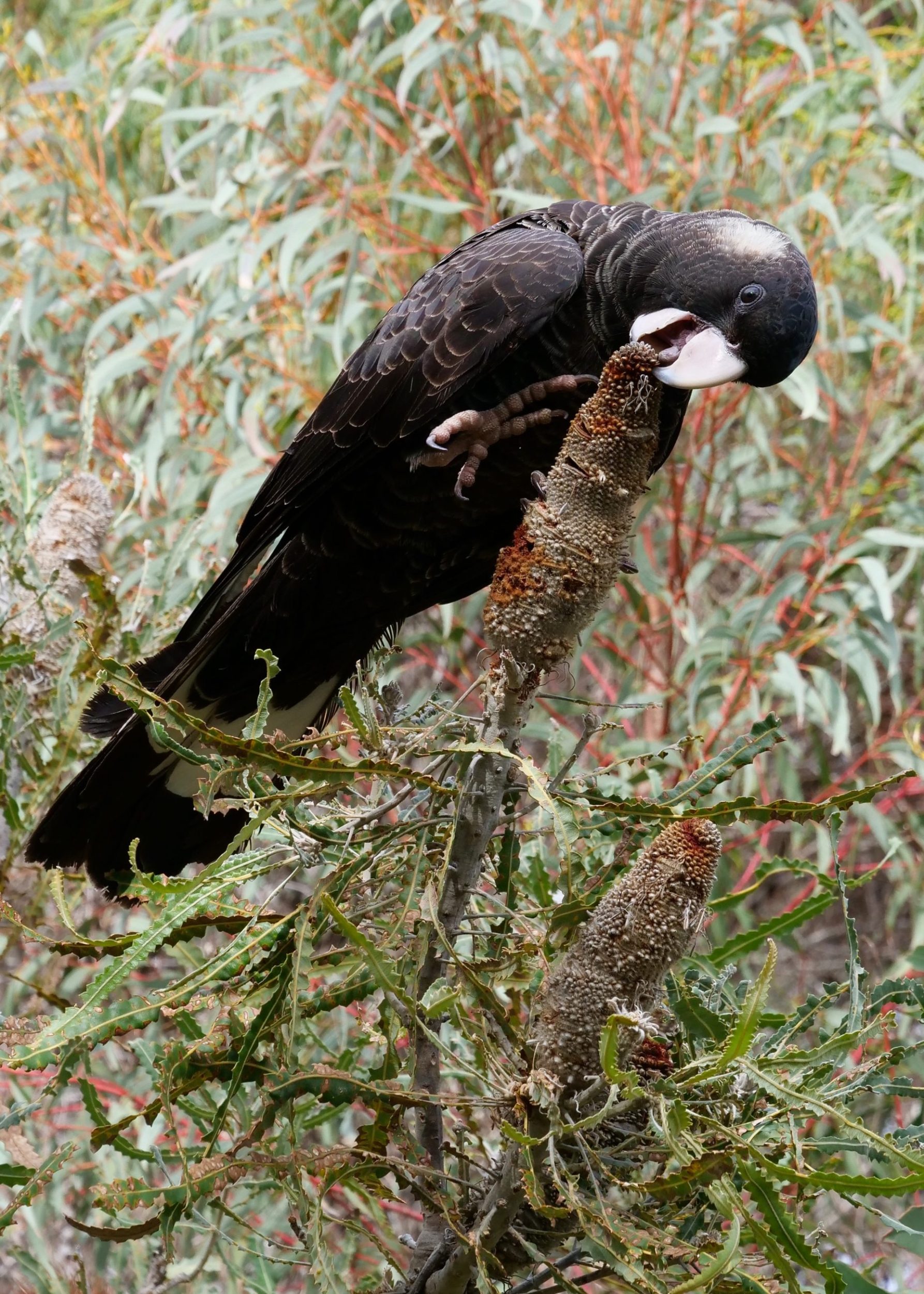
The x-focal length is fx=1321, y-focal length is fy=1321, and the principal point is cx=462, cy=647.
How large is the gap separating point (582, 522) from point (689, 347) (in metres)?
0.69

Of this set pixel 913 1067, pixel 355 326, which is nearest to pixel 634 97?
pixel 355 326

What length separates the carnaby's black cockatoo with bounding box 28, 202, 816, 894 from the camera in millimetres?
1833

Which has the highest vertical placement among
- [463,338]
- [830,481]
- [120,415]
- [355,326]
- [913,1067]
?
[463,338]

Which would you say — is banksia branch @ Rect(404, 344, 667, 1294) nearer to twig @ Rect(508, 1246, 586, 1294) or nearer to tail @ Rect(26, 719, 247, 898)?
twig @ Rect(508, 1246, 586, 1294)

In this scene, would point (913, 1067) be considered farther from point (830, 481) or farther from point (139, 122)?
point (139, 122)

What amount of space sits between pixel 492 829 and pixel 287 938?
214mm

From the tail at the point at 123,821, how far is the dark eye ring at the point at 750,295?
101 centimetres

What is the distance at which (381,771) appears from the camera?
110 cm

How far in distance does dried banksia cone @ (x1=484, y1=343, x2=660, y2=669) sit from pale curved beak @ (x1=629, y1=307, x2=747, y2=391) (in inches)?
17.1

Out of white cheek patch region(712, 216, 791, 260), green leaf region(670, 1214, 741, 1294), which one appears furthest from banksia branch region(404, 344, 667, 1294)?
white cheek patch region(712, 216, 791, 260)

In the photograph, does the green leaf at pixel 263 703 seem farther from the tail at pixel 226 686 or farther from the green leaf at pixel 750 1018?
the tail at pixel 226 686

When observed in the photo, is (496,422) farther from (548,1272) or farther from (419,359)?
(548,1272)

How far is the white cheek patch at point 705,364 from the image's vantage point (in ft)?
5.41

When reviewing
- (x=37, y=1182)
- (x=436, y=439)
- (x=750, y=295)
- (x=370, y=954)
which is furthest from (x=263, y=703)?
(x=750, y=295)
